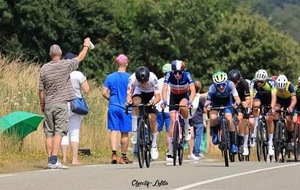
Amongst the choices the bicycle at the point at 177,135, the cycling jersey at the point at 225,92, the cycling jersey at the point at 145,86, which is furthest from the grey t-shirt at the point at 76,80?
the cycling jersey at the point at 225,92

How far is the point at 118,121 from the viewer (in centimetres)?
1919

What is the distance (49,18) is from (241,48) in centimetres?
2028

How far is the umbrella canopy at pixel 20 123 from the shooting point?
18.9 meters

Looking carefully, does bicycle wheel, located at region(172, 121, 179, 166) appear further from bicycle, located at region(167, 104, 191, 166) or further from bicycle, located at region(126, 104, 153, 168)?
bicycle, located at region(126, 104, 153, 168)

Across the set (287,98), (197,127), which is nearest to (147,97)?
(197,127)

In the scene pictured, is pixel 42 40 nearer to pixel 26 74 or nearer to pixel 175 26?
pixel 175 26

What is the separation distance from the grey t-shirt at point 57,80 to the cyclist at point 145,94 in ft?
4.02

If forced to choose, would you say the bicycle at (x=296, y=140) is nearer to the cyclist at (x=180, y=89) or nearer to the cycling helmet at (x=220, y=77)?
the cycling helmet at (x=220, y=77)

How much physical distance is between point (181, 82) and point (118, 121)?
178cm

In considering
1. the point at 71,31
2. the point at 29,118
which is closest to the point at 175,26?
the point at 71,31

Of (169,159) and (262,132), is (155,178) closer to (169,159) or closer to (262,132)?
(169,159)

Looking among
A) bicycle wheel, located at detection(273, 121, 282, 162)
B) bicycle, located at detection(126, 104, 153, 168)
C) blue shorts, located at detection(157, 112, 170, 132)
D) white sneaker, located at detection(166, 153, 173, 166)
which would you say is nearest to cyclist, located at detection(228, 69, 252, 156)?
bicycle wheel, located at detection(273, 121, 282, 162)

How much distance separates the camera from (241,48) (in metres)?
65.5

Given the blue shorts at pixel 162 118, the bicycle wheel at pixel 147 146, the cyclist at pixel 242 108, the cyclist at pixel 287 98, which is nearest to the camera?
the bicycle wheel at pixel 147 146
